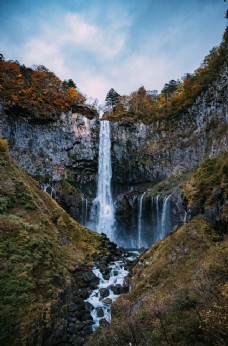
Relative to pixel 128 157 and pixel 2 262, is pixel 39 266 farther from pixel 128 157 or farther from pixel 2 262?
pixel 128 157

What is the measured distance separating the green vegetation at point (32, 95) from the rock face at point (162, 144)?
8.37 meters

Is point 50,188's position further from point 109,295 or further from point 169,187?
point 109,295

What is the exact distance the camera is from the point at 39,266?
495 inches

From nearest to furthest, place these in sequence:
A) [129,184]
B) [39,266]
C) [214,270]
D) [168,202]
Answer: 1. [214,270]
2. [39,266]
3. [168,202]
4. [129,184]

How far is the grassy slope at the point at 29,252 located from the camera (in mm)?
9742

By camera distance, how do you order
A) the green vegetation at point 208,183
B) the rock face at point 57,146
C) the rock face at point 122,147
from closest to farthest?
the green vegetation at point 208,183, the rock face at point 122,147, the rock face at point 57,146

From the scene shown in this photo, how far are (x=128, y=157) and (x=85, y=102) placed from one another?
41.2 ft

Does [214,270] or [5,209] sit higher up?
[5,209]

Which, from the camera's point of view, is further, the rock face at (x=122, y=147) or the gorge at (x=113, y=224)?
the rock face at (x=122, y=147)

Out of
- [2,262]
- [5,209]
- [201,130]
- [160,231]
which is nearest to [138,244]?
[160,231]

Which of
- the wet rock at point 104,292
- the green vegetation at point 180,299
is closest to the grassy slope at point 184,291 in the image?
the green vegetation at point 180,299

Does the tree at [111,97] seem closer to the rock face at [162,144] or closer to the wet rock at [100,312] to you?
the rock face at [162,144]

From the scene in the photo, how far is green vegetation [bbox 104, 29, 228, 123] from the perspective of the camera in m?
34.6

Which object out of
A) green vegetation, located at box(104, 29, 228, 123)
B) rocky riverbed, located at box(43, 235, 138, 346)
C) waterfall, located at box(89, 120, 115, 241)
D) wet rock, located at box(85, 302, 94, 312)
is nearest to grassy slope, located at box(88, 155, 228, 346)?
rocky riverbed, located at box(43, 235, 138, 346)
